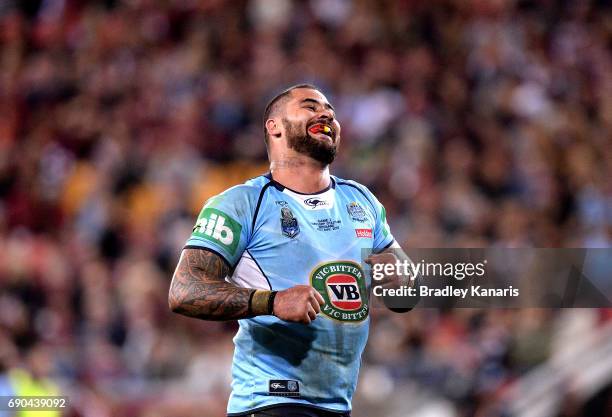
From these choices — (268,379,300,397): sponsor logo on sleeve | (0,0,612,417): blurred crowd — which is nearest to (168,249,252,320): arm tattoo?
(268,379,300,397): sponsor logo on sleeve

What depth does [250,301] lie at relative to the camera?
4121 mm

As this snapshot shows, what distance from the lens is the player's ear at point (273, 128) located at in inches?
190

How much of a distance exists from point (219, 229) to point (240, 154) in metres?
7.00

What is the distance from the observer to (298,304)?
3984mm

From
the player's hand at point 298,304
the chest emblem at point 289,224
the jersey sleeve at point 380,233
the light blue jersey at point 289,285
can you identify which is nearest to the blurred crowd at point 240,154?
the jersey sleeve at point 380,233

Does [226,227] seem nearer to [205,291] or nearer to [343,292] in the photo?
[205,291]

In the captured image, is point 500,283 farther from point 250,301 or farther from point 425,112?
point 250,301

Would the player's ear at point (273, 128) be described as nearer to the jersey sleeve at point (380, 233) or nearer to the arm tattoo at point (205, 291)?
the jersey sleeve at point (380, 233)

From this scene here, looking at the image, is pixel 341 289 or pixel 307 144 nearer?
pixel 341 289

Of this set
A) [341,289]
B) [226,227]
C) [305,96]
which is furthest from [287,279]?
[305,96]

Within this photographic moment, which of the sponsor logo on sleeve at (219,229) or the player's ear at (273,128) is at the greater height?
the player's ear at (273,128)

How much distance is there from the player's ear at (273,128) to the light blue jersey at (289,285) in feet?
1.05

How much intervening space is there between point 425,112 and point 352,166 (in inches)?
41.7

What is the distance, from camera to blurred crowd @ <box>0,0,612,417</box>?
28.1 feet
